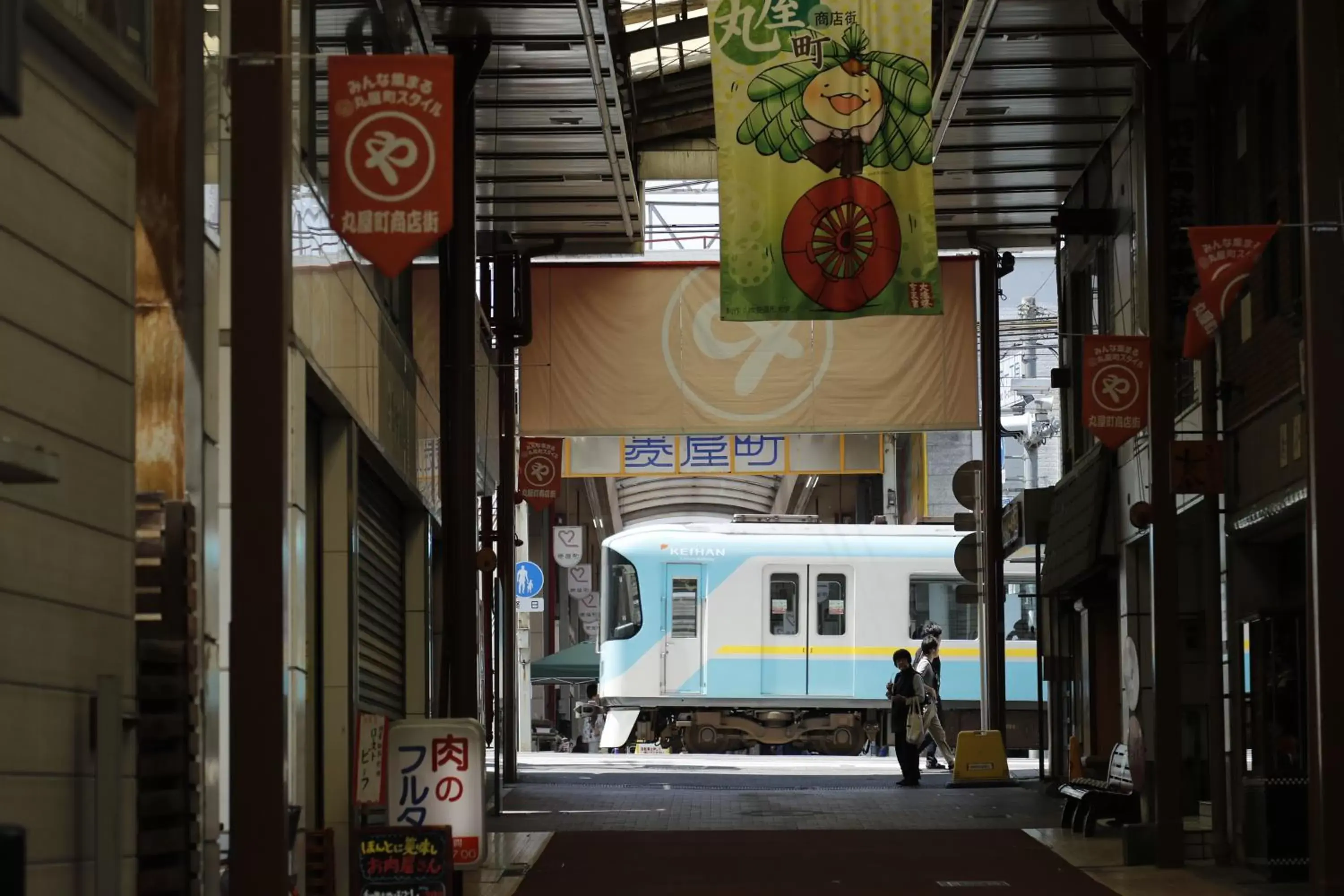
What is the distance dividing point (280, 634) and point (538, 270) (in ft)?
55.7

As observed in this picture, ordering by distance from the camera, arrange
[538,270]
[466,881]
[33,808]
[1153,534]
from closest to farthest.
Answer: [33,808] → [466,881] → [1153,534] → [538,270]

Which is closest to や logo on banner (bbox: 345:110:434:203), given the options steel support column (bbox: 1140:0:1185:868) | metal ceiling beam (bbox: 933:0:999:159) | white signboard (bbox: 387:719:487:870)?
white signboard (bbox: 387:719:487:870)

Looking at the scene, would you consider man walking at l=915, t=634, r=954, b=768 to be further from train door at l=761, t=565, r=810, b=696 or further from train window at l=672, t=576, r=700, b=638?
train window at l=672, t=576, r=700, b=638

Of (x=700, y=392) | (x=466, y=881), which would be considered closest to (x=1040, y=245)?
(x=700, y=392)

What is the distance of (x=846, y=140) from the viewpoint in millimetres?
13242

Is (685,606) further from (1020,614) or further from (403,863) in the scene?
(403,863)

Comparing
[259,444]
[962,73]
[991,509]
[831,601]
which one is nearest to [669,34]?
[991,509]

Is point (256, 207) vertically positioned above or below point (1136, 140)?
below

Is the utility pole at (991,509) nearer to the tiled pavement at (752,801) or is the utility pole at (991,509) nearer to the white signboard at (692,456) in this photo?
the tiled pavement at (752,801)

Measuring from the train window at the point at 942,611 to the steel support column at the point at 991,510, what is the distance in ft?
23.3

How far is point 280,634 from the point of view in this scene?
7.55m

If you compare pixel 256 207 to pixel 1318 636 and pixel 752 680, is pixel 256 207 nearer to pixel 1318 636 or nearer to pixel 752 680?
pixel 1318 636

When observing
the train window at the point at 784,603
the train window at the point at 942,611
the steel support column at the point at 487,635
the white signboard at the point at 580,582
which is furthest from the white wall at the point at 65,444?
the white signboard at the point at 580,582

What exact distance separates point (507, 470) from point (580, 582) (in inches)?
740
